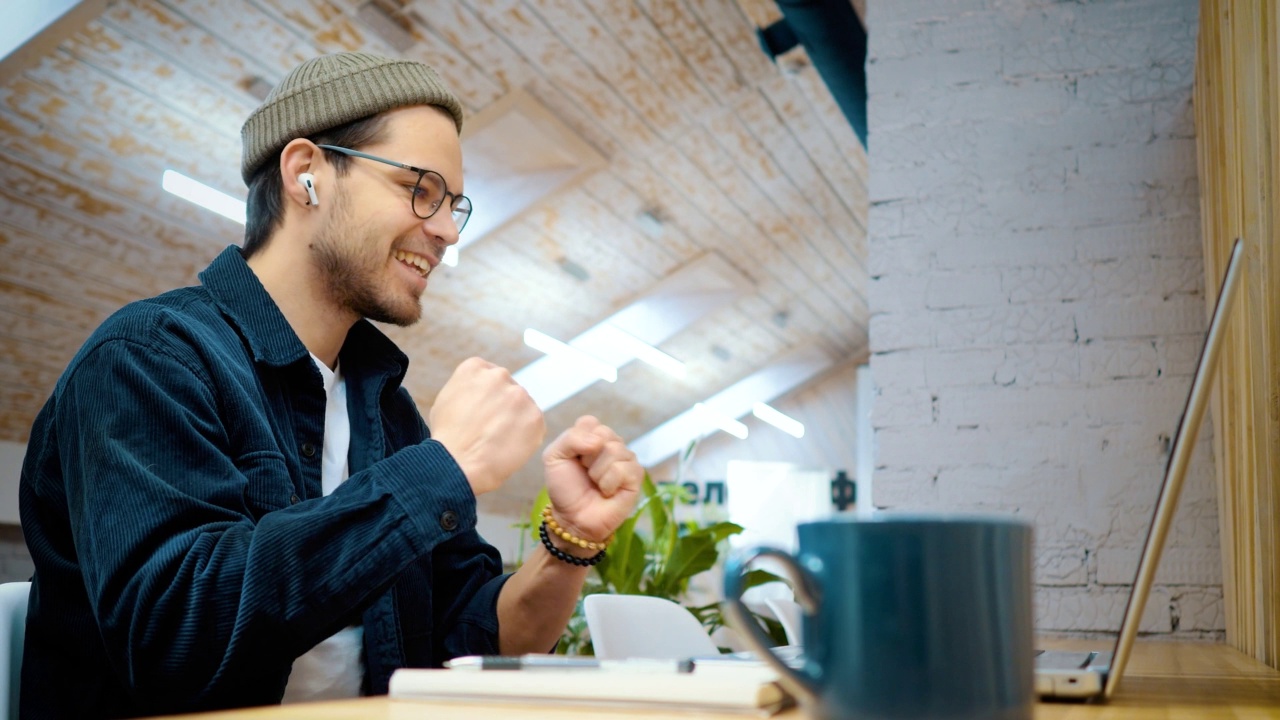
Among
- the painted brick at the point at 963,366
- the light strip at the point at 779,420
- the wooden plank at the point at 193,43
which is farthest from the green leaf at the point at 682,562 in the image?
the light strip at the point at 779,420

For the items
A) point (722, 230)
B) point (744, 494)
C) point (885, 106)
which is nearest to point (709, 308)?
point (722, 230)

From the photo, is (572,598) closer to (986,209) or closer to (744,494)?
(986,209)

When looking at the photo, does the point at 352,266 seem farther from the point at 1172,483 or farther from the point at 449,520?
the point at 1172,483

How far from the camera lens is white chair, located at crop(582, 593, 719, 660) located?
60.5 inches

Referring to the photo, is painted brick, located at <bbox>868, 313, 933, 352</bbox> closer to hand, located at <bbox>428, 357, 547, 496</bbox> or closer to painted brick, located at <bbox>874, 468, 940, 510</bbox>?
painted brick, located at <bbox>874, 468, 940, 510</bbox>

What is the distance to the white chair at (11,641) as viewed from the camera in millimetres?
949

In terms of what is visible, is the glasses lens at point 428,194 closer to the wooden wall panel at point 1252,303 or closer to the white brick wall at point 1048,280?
the wooden wall panel at point 1252,303

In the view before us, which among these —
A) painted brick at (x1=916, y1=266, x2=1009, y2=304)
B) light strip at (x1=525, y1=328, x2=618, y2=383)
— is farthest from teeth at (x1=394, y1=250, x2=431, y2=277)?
light strip at (x1=525, y1=328, x2=618, y2=383)

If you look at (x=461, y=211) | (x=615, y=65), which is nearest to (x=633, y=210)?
(x=615, y=65)

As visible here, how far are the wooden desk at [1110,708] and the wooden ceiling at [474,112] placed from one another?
3655 millimetres

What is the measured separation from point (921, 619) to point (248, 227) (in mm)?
1211

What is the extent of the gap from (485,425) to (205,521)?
244mm

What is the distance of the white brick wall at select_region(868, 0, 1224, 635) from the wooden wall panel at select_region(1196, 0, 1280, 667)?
50cm

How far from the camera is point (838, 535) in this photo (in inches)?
15.4
